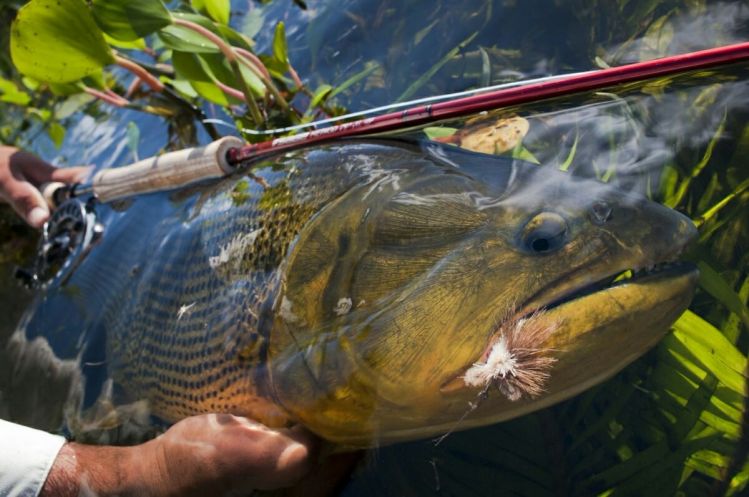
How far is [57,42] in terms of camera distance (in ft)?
8.07

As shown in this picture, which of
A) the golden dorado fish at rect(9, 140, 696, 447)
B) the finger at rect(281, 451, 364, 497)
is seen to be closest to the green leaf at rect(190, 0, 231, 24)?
the golden dorado fish at rect(9, 140, 696, 447)

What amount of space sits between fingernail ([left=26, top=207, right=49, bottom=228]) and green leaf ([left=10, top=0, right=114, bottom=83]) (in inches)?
24.6

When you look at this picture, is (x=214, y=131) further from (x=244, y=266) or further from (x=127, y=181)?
(x=244, y=266)

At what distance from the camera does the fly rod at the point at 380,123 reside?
144 centimetres

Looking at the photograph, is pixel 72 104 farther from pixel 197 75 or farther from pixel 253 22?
pixel 197 75

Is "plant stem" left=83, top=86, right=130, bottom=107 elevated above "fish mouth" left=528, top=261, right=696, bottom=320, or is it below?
below

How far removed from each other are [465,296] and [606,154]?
1.20ft

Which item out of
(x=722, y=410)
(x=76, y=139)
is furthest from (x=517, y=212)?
(x=76, y=139)

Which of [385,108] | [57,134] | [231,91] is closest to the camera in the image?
[385,108]

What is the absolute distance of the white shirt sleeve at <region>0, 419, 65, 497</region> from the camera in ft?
6.13

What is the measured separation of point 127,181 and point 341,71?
31.5 inches

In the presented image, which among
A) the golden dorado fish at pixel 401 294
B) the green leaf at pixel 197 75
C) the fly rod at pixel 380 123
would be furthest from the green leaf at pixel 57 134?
the golden dorado fish at pixel 401 294

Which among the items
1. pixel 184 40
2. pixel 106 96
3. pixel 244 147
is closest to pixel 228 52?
pixel 184 40

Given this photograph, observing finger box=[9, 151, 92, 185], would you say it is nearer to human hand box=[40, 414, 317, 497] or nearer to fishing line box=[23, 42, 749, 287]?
fishing line box=[23, 42, 749, 287]
